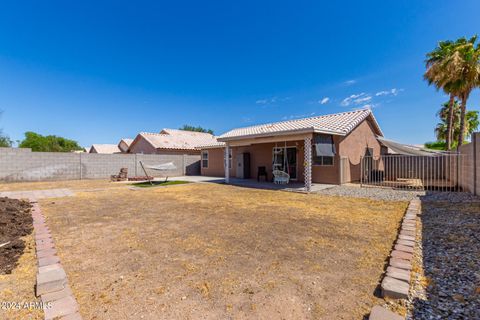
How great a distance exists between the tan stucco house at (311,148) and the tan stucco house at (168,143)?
25.1 ft

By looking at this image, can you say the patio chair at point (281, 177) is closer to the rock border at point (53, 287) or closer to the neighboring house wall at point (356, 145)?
the neighboring house wall at point (356, 145)

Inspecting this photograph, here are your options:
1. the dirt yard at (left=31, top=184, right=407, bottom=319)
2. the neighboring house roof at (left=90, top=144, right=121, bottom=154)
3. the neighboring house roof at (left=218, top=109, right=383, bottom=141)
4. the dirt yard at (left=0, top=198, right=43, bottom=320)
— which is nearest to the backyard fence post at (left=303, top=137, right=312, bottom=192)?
the neighboring house roof at (left=218, top=109, right=383, bottom=141)

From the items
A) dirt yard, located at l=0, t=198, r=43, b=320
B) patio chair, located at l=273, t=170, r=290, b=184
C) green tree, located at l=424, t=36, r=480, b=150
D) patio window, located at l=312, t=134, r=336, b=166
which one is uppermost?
green tree, located at l=424, t=36, r=480, b=150

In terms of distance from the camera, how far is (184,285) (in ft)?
8.07

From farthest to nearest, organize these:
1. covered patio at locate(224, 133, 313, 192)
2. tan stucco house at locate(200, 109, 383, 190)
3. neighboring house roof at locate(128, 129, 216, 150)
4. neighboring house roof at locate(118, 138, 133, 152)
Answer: neighboring house roof at locate(118, 138, 133, 152), neighboring house roof at locate(128, 129, 216, 150), covered patio at locate(224, 133, 313, 192), tan stucco house at locate(200, 109, 383, 190)

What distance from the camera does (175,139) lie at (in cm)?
2467

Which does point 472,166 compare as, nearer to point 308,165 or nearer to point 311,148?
point 308,165

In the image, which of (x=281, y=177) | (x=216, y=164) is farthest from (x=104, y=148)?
(x=281, y=177)

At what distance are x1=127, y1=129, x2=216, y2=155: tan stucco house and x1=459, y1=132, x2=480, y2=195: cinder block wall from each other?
17.6m

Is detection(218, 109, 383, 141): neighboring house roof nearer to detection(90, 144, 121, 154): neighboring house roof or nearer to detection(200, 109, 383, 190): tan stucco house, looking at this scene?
detection(200, 109, 383, 190): tan stucco house

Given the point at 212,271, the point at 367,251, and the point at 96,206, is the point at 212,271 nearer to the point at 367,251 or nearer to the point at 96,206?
the point at 367,251

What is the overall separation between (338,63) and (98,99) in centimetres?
2510

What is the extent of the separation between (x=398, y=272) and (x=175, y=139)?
24194mm

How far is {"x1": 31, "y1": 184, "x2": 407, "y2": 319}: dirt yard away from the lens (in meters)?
2.11
